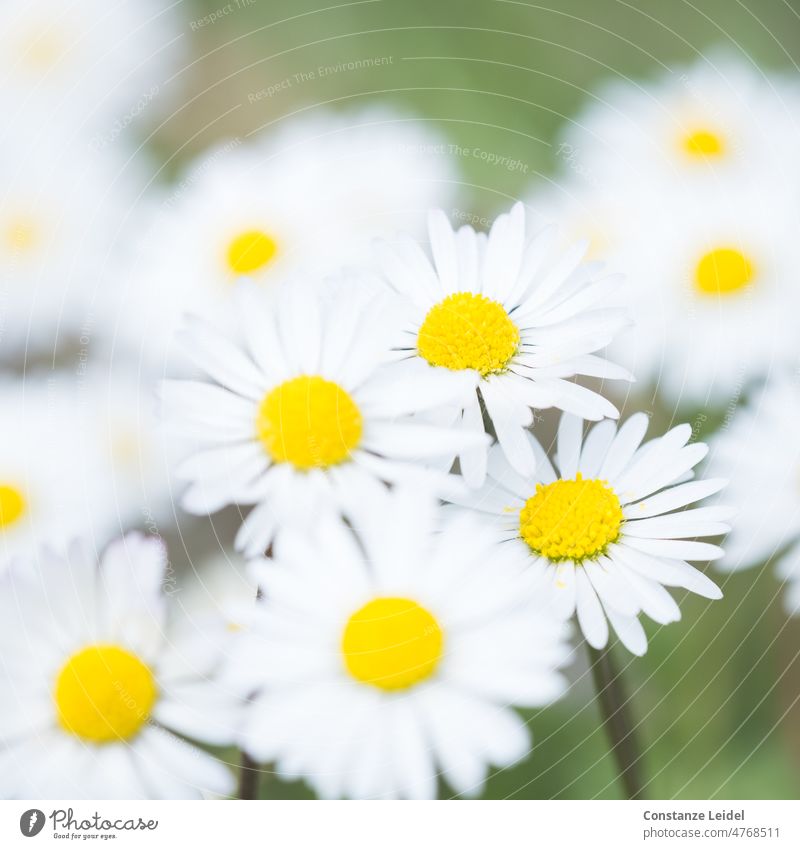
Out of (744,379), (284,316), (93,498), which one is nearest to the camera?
(284,316)

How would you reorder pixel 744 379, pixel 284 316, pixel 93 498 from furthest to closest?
pixel 744 379, pixel 93 498, pixel 284 316

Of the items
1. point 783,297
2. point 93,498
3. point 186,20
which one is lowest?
point 93,498

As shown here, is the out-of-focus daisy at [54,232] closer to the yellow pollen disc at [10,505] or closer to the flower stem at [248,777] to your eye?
the yellow pollen disc at [10,505]

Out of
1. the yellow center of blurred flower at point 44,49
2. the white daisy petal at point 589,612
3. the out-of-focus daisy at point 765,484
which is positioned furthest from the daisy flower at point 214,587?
the yellow center of blurred flower at point 44,49

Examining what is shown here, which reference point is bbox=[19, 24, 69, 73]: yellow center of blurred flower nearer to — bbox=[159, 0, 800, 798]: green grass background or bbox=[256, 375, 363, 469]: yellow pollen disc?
bbox=[159, 0, 800, 798]: green grass background

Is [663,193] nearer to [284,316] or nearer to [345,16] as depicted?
[345,16]

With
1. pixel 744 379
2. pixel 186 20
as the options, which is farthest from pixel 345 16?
pixel 744 379
